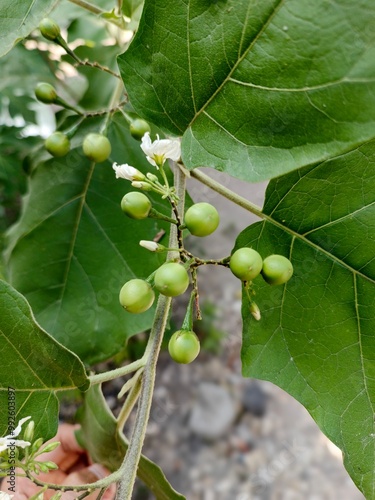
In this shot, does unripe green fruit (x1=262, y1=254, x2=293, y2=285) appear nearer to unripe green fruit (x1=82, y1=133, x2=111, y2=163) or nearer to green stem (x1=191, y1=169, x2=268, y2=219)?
green stem (x1=191, y1=169, x2=268, y2=219)

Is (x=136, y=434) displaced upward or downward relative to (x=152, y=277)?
downward

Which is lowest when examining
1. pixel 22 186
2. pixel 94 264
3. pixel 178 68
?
pixel 22 186

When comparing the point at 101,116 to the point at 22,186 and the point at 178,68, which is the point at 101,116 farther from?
the point at 22,186

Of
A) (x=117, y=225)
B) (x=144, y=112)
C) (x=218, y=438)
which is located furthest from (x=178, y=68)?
(x=218, y=438)

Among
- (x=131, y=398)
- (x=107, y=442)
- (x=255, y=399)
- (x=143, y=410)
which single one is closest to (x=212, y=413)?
(x=255, y=399)

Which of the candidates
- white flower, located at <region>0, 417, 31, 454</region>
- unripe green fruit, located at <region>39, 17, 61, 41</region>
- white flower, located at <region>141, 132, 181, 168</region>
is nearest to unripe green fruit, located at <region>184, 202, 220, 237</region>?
white flower, located at <region>141, 132, 181, 168</region>

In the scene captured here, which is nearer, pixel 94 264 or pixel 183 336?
pixel 183 336

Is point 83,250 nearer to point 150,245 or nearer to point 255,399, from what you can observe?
point 150,245

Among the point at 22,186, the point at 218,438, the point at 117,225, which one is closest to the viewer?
the point at 117,225
